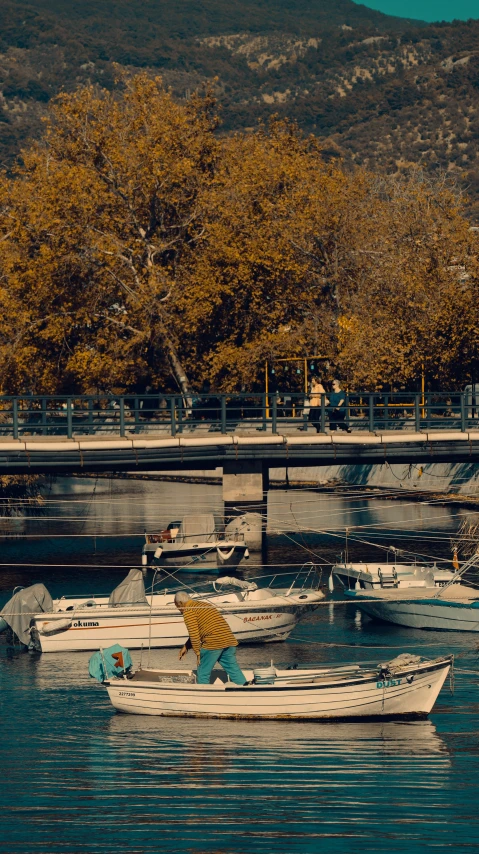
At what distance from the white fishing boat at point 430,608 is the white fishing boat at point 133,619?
2490 mm

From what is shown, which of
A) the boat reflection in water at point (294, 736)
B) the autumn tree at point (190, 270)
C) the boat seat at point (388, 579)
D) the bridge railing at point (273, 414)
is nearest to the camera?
the boat reflection in water at point (294, 736)

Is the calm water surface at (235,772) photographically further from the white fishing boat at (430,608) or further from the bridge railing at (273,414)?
the bridge railing at (273,414)

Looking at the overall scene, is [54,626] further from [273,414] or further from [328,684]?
[273,414]

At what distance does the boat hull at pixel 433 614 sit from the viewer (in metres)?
33.0

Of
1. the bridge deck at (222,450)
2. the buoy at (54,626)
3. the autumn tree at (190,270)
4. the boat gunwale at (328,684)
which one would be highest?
the autumn tree at (190,270)

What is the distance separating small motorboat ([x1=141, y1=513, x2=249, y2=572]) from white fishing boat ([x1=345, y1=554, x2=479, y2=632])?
9.65 meters

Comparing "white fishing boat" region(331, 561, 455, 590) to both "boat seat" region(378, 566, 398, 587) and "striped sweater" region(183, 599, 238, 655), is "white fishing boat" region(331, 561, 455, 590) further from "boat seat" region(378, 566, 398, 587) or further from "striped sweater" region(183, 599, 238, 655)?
"striped sweater" region(183, 599, 238, 655)

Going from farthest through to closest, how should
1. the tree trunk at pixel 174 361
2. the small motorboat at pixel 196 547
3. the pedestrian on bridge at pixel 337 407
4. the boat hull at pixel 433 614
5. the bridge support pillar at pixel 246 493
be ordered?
the tree trunk at pixel 174 361 → the pedestrian on bridge at pixel 337 407 → the bridge support pillar at pixel 246 493 → the small motorboat at pixel 196 547 → the boat hull at pixel 433 614

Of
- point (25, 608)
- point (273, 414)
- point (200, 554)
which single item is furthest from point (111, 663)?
point (273, 414)

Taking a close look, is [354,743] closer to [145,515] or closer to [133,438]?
[133,438]

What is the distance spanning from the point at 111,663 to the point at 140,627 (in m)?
6.68

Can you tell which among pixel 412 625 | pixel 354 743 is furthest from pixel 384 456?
pixel 354 743

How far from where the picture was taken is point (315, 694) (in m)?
22.5

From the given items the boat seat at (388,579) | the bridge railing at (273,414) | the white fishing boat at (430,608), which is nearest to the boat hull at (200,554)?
the bridge railing at (273,414)
